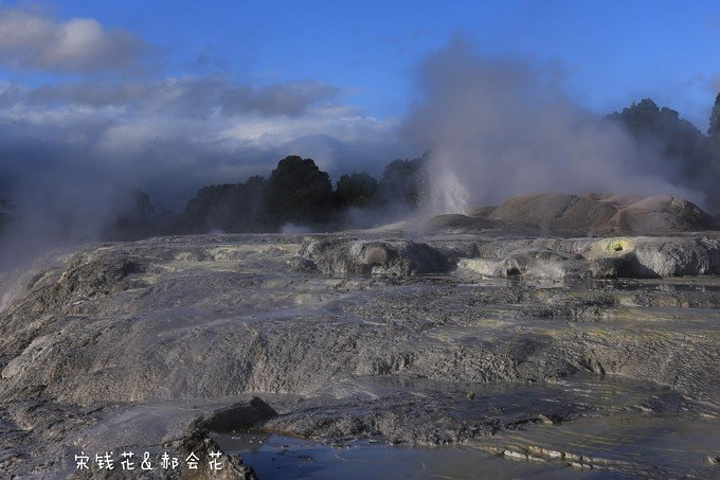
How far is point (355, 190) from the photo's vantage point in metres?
30.1

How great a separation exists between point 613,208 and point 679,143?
16397mm

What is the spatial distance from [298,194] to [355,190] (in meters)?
2.41

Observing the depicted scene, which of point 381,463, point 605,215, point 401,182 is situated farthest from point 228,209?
point 381,463

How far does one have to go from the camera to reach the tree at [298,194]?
92.5ft

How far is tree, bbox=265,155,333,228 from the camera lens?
2820 centimetres

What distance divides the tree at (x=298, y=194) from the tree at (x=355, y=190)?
0.57 metres

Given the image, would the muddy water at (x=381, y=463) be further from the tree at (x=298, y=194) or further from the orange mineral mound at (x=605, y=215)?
the tree at (x=298, y=194)

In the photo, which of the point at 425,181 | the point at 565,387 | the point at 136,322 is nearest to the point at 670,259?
the point at 565,387

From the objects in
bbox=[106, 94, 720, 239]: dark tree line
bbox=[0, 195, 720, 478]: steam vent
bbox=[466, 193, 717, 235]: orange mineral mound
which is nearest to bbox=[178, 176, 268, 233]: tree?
bbox=[106, 94, 720, 239]: dark tree line

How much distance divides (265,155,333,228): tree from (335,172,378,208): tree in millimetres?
570

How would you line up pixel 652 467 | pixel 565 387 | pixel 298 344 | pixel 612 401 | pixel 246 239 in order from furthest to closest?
1. pixel 246 239
2. pixel 298 344
3. pixel 565 387
4. pixel 612 401
5. pixel 652 467

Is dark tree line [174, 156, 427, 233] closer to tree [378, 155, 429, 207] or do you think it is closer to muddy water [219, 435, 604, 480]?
tree [378, 155, 429, 207]

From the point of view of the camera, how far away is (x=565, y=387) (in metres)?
→ 5.25

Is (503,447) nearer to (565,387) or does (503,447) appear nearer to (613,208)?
(565,387)
